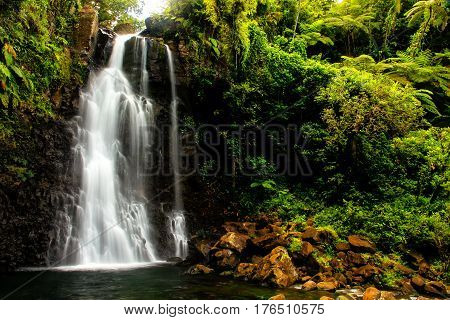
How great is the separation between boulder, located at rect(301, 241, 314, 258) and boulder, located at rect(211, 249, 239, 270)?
69.9 inches

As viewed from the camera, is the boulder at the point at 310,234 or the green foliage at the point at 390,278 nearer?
the green foliage at the point at 390,278

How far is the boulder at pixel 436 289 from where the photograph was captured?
7.18m

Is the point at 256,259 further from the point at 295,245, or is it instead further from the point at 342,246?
the point at 342,246

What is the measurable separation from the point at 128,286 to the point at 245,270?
2841mm

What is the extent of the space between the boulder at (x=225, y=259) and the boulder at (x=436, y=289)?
14.4 ft

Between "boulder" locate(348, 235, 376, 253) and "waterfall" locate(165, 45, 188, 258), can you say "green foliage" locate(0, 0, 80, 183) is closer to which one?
"waterfall" locate(165, 45, 188, 258)

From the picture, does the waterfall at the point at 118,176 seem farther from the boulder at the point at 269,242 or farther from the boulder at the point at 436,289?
the boulder at the point at 436,289

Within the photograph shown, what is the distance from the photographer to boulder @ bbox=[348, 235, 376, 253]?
31.0ft

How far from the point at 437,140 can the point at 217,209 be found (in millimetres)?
7822

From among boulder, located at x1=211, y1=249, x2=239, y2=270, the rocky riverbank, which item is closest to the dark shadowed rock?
the rocky riverbank

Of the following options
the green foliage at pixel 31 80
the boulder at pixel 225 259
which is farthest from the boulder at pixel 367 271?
the green foliage at pixel 31 80

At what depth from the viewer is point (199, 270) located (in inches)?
342

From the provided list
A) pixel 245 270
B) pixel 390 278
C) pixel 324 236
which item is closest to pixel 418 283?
pixel 390 278

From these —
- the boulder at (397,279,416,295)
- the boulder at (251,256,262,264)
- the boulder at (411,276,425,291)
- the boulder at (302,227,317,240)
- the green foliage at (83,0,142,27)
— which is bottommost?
the boulder at (397,279,416,295)
